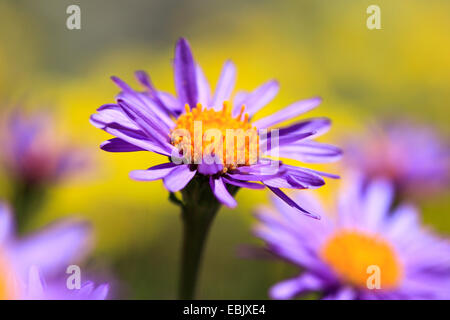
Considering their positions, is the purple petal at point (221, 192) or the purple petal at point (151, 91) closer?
the purple petal at point (221, 192)

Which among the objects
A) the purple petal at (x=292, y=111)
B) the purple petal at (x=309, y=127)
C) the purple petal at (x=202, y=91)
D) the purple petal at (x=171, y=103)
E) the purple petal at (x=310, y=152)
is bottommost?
the purple petal at (x=310, y=152)

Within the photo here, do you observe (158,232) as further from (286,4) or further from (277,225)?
(286,4)

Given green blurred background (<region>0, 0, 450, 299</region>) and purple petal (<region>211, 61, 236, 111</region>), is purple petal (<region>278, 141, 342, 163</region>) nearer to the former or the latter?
purple petal (<region>211, 61, 236, 111</region>)

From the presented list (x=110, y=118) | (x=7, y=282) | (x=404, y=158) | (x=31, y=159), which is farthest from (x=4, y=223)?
(x=404, y=158)

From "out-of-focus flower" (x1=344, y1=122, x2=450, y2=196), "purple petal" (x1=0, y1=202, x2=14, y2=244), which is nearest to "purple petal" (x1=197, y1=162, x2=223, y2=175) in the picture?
"purple petal" (x1=0, y1=202, x2=14, y2=244)

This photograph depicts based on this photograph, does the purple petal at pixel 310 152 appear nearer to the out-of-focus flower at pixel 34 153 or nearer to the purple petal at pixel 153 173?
the purple petal at pixel 153 173

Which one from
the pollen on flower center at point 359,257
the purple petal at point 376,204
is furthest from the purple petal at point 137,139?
the purple petal at point 376,204
